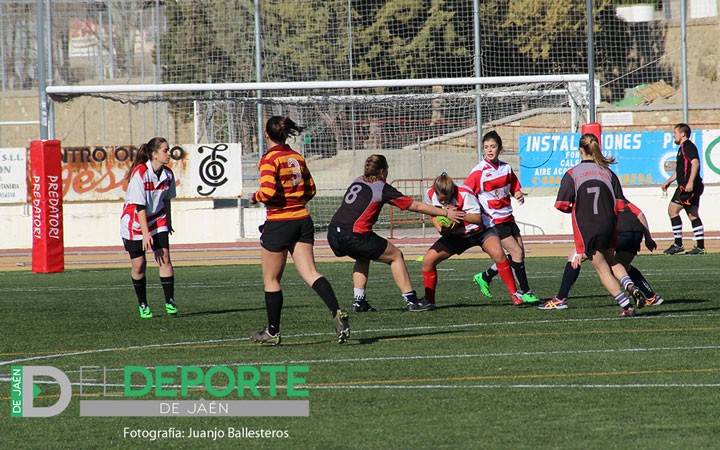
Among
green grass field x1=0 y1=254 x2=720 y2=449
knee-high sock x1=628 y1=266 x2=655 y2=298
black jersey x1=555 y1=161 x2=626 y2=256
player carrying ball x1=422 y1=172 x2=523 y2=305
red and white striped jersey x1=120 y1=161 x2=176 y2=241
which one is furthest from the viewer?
player carrying ball x1=422 y1=172 x2=523 y2=305


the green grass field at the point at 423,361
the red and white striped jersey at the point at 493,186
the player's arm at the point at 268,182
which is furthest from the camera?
the red and white striped jersey at the point at 493,186

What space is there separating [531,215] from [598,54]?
74.0ft

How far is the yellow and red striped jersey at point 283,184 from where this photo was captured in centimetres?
901

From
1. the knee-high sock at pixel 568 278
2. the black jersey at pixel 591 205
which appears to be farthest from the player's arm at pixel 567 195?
the knee-high sock at pixel 568 278

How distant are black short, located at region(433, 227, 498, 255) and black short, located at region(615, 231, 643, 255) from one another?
1407 millimetres

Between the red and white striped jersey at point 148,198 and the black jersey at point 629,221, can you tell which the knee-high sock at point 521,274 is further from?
the red and white striped jersey at point 148,198

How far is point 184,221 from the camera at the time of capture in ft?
87.3

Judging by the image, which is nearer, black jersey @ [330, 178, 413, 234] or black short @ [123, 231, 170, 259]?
black jersey @ [330, 178, 413, 234]

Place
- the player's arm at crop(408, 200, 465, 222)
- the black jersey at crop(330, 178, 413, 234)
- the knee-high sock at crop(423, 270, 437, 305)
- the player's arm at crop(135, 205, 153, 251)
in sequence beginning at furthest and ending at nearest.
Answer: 1. the knee-high sock at crop(423, 270, 437, 305)
2. the player's arm at crop(135, 205, 153, 251)
3. the black jersey at crop(330, 178, 413, 234)
4. the player's arm at crop(408, 200, 465, 222)

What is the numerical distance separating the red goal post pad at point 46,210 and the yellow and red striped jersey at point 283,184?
11.1 metres

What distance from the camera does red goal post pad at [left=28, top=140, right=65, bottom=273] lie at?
63.5 ft

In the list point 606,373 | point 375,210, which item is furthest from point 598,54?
point 606,373

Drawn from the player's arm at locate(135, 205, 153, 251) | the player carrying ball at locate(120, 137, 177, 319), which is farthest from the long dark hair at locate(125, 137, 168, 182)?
the player's arm at locate(135, 205, 153, 251)

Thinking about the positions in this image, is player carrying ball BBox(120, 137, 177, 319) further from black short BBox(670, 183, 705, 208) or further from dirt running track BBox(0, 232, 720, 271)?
black short BBox(670, 183, 705, 208)
